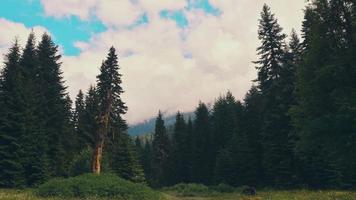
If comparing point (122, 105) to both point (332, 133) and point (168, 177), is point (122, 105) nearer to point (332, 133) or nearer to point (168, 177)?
point (168, 177)

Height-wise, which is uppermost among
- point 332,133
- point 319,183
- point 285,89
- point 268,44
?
point 268,44

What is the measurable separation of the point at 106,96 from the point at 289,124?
21.5 metres

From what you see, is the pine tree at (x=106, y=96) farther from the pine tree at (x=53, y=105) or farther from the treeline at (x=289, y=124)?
the treeline at (x=289, y=124)

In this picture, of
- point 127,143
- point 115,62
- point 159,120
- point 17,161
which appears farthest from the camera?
point 159,120

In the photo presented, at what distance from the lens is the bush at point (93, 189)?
28.8m

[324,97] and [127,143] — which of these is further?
[127,143]

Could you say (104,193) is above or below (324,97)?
below

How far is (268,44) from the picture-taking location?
160ft

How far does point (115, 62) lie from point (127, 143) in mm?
Result: 17072

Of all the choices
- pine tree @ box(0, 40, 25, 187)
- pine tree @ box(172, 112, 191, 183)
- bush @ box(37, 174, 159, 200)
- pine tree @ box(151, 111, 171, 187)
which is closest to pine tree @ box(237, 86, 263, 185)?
pine tree @ box(172, 112, 191, 183)

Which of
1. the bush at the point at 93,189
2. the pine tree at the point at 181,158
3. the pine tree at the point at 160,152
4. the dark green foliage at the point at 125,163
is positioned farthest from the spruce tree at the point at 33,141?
the pine tree at the point at 160,152

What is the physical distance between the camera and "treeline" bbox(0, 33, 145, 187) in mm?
45250

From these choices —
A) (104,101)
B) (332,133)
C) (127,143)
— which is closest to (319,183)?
(332,133)

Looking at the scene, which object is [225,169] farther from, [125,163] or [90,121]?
[90,121]
